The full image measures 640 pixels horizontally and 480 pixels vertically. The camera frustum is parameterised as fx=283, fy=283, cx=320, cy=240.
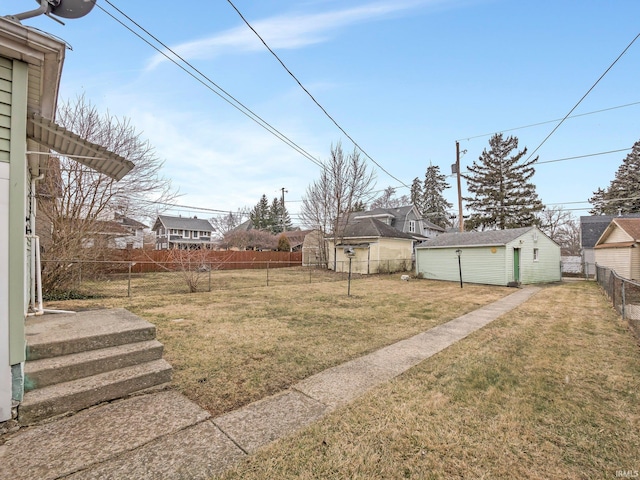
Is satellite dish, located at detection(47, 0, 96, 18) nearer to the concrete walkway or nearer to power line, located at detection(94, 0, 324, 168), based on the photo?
power line, located at detection(94, 0, 324, 168)

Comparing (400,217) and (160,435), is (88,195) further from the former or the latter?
(400,217)

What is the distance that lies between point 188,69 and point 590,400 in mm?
9278

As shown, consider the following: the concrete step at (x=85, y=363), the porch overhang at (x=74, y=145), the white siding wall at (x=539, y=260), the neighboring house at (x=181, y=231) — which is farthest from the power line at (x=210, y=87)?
the neighboring house at (x=181, y=231)

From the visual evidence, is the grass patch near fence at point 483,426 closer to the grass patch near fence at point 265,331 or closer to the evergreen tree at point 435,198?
the grass patch near fence at point 265,331

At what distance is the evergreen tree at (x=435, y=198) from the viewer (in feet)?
151

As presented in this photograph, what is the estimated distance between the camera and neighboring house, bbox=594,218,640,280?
1520 centimetres

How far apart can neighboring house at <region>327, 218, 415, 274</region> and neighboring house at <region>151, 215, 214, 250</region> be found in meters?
23.5

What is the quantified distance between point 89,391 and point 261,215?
52012mm

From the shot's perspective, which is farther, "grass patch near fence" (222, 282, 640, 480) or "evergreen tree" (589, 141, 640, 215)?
"evergreen tree" (589, 141, 640, 215)

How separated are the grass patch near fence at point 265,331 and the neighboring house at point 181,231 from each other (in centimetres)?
3249

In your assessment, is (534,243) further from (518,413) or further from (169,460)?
(169,460)

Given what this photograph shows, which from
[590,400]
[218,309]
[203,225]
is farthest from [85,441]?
[203,225]

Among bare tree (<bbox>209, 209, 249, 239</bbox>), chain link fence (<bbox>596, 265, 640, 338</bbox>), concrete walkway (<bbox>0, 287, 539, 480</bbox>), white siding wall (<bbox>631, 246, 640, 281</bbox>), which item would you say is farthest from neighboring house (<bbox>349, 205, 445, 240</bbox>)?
concrete walkway (<bbox>0, 287, 539, 480</bbox>)

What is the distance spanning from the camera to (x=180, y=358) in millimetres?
4102
